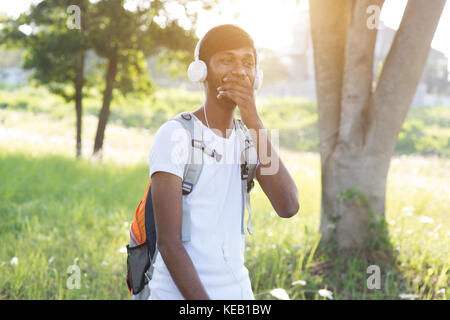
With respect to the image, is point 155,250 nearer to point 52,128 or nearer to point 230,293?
point 230,293

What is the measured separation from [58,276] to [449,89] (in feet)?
199

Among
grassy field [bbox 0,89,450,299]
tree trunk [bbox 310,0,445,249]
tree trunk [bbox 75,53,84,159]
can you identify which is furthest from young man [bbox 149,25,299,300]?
tree trunk [bbox 75,53,84,159]

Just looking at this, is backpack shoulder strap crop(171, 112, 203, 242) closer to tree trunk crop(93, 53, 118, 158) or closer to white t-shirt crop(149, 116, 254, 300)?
white t-shirt crop(149, 116, 254, 300)

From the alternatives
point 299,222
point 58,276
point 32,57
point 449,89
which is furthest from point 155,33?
point 449,89

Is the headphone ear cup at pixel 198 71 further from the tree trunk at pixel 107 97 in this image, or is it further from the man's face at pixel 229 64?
the tree trunk at pixel 107 97

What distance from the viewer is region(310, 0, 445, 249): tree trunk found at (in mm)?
5043

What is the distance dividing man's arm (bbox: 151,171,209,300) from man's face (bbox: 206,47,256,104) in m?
0.54

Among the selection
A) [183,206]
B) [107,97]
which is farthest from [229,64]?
[107,97]

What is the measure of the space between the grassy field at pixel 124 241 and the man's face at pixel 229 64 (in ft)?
9.03

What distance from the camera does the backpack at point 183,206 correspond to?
6.21 feet

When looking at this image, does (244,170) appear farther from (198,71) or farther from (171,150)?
(198,71)

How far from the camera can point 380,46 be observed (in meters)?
47.5

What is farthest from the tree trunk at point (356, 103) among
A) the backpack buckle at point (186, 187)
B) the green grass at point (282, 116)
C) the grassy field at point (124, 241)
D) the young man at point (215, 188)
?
the green grass at point (282, 116)

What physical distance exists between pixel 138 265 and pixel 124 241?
13.5 ft
